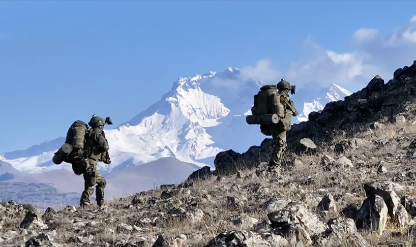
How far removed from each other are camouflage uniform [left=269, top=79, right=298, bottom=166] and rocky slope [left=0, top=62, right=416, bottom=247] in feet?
1.79

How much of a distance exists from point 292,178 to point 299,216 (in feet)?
19.5

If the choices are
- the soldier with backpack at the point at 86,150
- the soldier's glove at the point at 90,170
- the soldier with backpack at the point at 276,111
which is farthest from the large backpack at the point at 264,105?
the soldier's glove at the point at 90,170

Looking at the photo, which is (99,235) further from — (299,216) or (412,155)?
(412,155)

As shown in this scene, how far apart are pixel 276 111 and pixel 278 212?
28.4ft

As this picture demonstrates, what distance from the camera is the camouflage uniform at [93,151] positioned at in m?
14.6

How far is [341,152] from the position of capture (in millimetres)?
18328

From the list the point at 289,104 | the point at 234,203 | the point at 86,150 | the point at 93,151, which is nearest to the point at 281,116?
the point at 289,104

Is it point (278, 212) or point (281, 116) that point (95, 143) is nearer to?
point (281, 116)

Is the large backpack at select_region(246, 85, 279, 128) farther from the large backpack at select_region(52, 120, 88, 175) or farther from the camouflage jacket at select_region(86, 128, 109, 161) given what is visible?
the large backpack at select_region(52, 120, 88, 175)

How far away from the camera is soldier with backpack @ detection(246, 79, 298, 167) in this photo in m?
16.4

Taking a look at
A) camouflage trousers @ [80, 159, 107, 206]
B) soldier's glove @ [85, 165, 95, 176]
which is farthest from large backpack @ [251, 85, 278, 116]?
soldier's glove @ [85, 165, 95, 176]

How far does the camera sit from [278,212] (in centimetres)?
784

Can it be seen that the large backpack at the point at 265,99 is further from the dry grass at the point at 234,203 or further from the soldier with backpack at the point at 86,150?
the soldier with backpack at the point at 86,150

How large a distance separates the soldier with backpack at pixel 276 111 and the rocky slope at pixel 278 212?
716 mm
